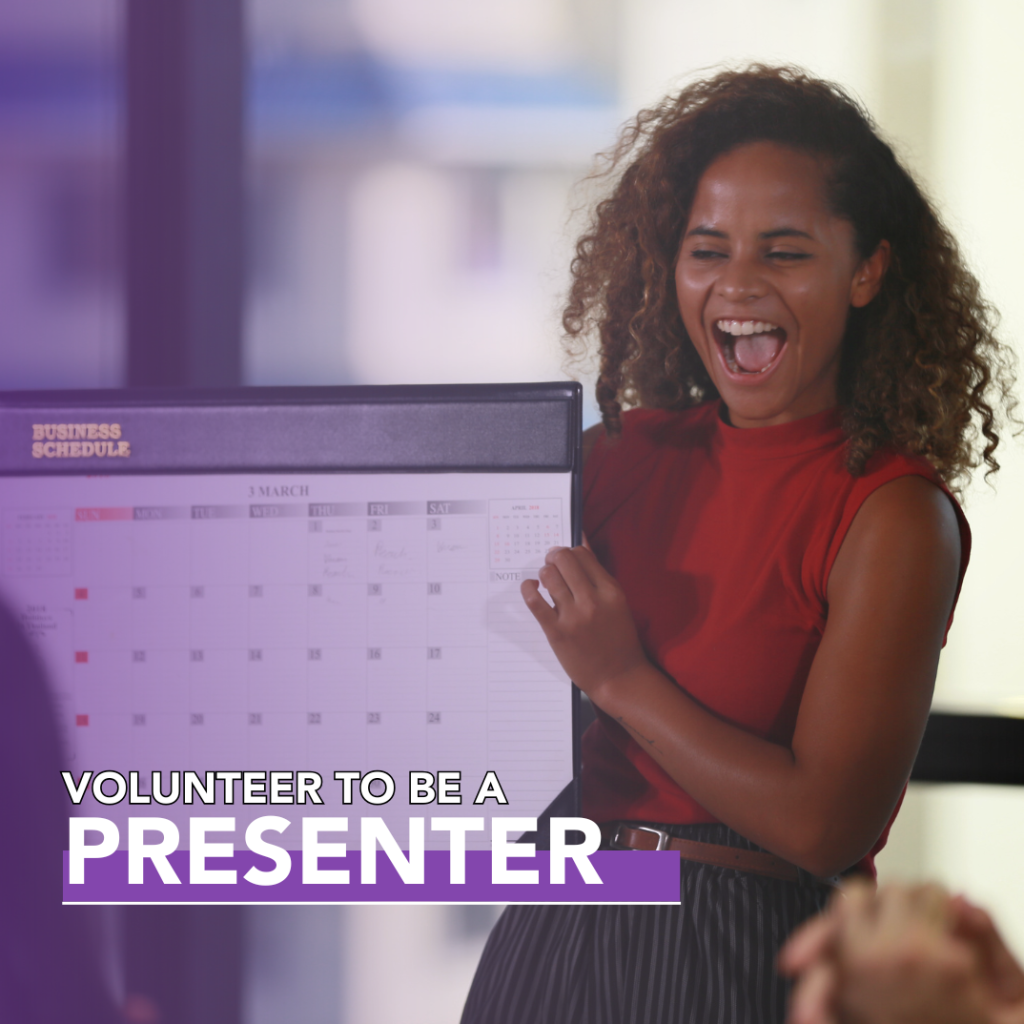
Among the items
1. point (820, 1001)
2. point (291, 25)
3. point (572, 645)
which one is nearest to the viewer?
point (820, 1001)

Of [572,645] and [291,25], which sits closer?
[572,645]

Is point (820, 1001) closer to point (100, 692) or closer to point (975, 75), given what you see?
point (100, 692)

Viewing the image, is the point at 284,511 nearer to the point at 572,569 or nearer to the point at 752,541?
the point at 572,569

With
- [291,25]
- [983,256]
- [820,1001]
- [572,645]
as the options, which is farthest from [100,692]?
[983,256]

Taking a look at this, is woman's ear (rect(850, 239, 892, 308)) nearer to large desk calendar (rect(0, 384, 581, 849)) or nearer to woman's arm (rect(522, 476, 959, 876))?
woman's arm (rect(522, 476, 959, 876))

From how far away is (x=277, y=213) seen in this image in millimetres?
1286

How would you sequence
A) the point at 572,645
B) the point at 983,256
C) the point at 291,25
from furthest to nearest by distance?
the point at 291,25, the point at 983,256, the point at 572,645

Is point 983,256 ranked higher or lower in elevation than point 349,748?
higher

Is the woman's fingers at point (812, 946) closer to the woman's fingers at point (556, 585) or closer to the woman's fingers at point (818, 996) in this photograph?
the woman's fingers at point (818, 996)

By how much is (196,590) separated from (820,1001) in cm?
63

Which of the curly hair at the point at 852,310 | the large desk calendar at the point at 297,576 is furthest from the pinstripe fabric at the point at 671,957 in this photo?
the curly hair at the point at 852,310

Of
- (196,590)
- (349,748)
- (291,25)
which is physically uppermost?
(291,25)

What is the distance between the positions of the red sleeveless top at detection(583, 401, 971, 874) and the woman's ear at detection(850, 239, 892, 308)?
0.12 m

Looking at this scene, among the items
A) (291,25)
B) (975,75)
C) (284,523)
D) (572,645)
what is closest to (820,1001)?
(572,645)
